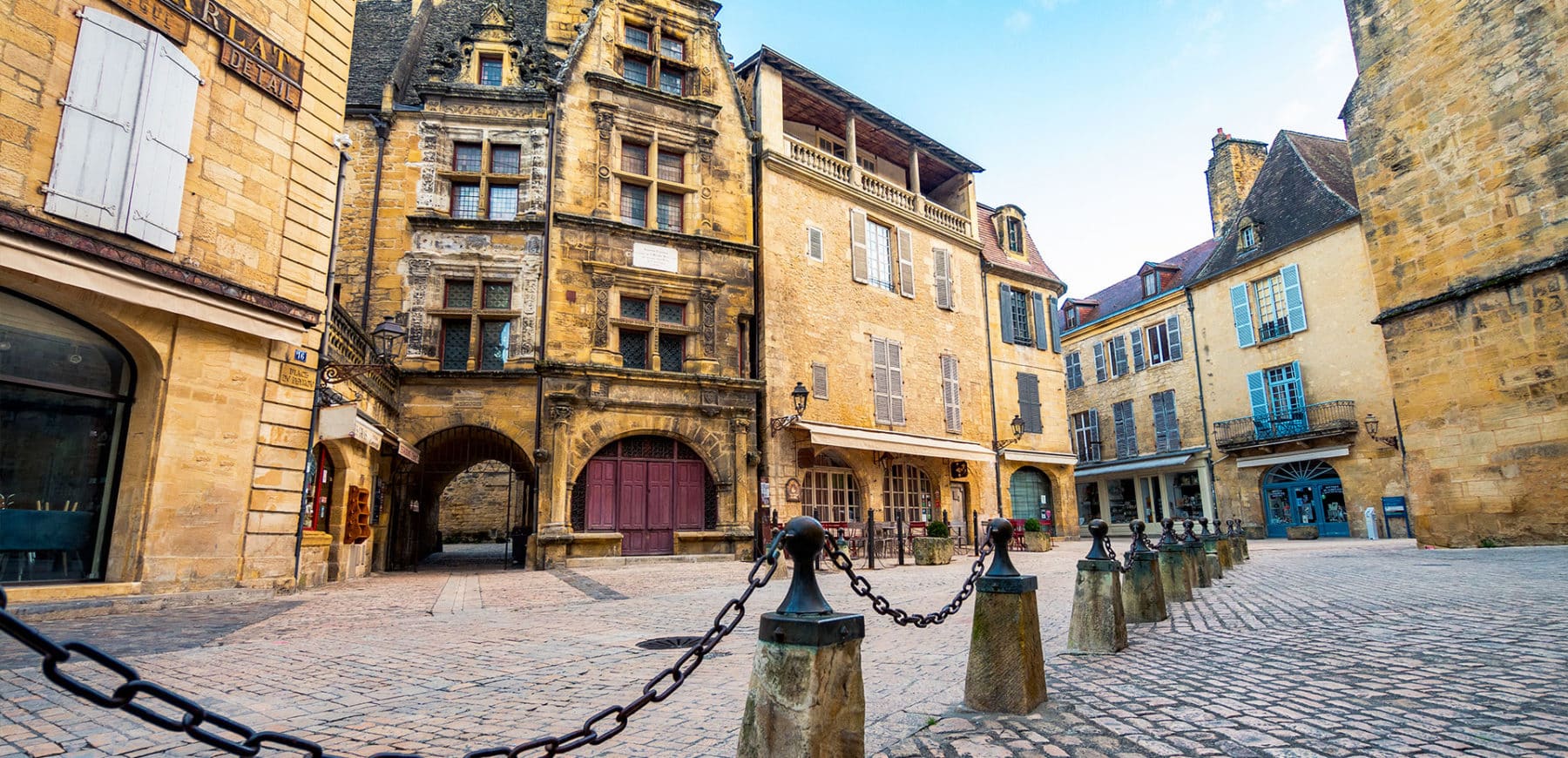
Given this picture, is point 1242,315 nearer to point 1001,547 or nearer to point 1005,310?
point 1005,310

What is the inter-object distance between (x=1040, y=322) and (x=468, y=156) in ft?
51.2

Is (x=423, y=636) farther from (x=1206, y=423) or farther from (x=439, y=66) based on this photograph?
(x=1206, y=423)

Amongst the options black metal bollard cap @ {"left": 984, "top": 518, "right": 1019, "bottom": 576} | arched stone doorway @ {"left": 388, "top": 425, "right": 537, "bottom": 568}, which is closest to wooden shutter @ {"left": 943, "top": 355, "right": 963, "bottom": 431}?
arched stone doorway @ {"left": 388, "top": 425, "right": 537, "bottom": 568}

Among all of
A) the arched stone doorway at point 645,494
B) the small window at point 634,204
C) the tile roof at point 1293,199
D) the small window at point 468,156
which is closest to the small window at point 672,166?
the small window at point 634,204

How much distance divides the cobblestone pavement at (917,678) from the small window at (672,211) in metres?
9.41

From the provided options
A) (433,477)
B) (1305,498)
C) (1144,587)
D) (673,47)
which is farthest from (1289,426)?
(433,477)

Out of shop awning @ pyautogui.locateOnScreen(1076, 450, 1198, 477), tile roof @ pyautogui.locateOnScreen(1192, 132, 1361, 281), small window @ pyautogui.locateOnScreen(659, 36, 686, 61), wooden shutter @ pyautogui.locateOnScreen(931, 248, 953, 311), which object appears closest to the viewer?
small window @ pyautogui.locateOnScreen(659, 36, 686, 61)

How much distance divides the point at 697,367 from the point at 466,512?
52.5 ft

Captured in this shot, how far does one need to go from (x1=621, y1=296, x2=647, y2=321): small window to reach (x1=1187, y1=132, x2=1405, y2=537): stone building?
1787cm

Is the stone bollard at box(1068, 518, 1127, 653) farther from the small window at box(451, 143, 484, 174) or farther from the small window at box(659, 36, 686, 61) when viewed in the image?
the small window at box(659, 36, 686, 61)

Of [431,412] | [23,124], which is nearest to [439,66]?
[431,412]

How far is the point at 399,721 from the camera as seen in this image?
10.4ft

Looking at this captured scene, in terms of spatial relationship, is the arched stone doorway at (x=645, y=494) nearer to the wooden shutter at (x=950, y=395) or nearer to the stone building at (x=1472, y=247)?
the wooden shutter at (x=950, y=395)

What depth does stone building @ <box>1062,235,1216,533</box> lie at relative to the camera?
24.1 m
